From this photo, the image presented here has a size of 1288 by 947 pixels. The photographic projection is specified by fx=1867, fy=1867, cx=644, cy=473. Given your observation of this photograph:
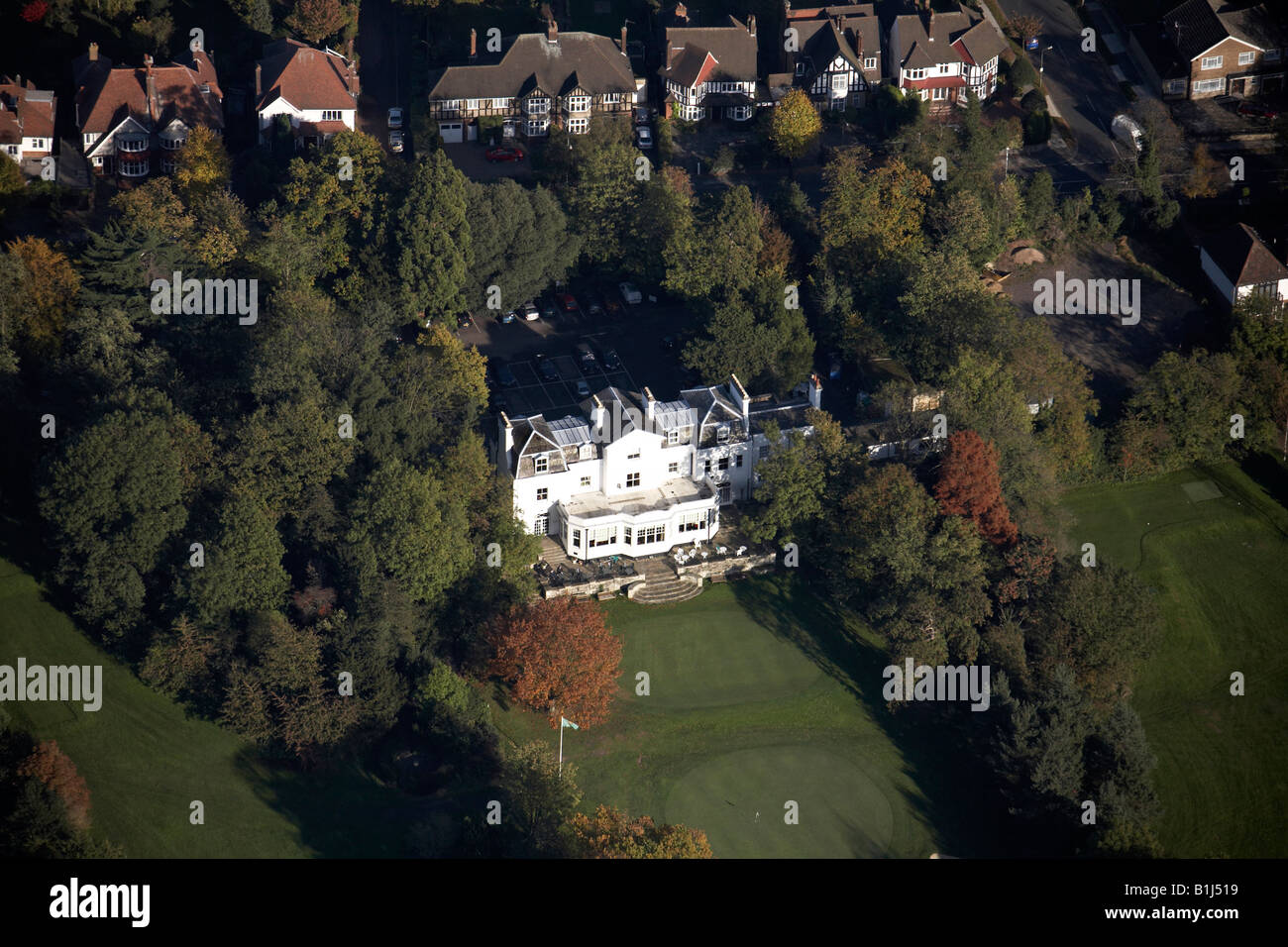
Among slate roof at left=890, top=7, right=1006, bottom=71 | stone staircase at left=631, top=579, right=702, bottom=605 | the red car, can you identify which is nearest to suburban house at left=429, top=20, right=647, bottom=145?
the red car

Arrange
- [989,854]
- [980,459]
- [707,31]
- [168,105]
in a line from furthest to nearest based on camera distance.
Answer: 1. [707,31]
2. [168,105]
3. [980,459]
4. [989,854]

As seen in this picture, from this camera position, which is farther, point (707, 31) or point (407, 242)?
point (707, 31)

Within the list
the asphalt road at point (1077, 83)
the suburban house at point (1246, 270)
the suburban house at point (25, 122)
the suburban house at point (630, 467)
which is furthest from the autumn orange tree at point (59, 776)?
the suburban house at point (1246, 270)

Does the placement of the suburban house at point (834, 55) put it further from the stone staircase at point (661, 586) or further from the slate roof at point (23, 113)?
the slate roof at point (23, 113)

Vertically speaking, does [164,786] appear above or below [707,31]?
below

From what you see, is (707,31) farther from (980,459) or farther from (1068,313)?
(980,459)

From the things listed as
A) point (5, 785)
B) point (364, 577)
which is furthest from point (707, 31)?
point (5, 785)

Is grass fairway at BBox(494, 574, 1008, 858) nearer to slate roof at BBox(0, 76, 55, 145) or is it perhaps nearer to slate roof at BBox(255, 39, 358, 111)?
slate roof at BBox(255, 39, 358, 111)
